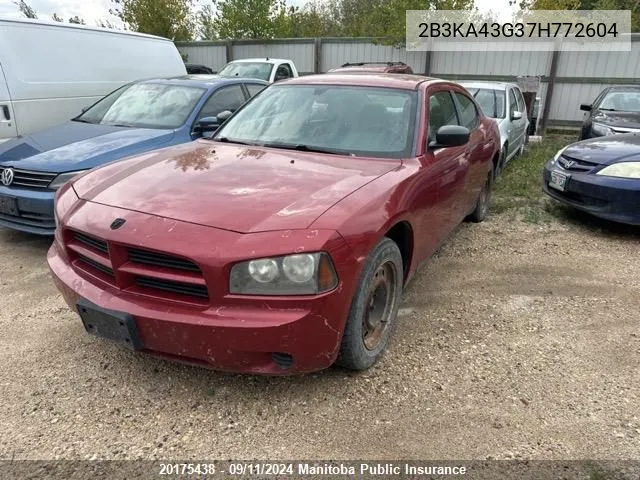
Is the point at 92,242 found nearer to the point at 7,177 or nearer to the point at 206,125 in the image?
the point at 7,177

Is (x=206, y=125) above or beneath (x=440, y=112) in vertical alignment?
beneath

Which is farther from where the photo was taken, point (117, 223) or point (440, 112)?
point (440, 112)

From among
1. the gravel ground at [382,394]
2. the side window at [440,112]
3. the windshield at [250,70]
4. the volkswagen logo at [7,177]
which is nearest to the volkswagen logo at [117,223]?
the gravel ground at [382,394]

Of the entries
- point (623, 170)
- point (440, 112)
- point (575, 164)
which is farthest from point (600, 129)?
point (440, 112)

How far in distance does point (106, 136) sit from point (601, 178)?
520 cm

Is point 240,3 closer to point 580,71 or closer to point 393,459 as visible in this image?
point 580,71

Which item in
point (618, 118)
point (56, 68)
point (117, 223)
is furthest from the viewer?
point (618, 118)

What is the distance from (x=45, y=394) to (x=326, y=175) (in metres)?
1.95

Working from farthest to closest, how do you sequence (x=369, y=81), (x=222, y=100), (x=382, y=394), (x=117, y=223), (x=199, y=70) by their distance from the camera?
(x=199, y=70) → (x=222, y=100) → (x=369, y=81) → (x=382, y=394) → (x=117, y=223)

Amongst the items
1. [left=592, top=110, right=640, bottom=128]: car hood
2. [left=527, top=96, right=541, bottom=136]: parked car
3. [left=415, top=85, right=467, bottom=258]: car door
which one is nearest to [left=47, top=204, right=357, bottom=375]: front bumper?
[left=415, top=85, right=467, bottom=258]: car door

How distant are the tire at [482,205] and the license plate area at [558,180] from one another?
691 millimetres

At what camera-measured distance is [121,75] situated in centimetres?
769

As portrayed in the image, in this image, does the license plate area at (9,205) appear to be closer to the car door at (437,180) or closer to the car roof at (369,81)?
the car roof at (369,81)

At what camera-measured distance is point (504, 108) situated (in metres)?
7.87
